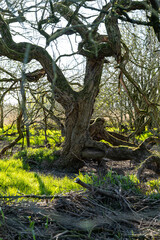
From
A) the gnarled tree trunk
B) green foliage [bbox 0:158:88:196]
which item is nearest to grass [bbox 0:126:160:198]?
green foliage [bbox 0:158:88:196]

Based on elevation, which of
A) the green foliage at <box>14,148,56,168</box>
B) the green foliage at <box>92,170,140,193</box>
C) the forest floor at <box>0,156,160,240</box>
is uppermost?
the green foliage at <box>14,148,56,168</box>

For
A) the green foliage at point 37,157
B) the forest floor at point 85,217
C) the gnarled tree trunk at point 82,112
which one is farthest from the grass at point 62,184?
the gnarled tree trunk at point 82,112

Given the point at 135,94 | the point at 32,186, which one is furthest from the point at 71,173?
the point at 135,94

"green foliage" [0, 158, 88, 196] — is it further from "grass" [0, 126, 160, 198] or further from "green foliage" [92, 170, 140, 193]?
"green foliage" [92, 170, 140, 193]

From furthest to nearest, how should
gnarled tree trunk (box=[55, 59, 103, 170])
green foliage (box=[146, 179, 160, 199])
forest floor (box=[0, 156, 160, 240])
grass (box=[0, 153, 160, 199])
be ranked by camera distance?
gnarled tree trunk (box=[55, 59, 103, 170]), grass (box=[0, 153, 160, 199]), green foliage (box=[146, 179, 160, 199]), forest floor (box=[0, 156, 160, 240])

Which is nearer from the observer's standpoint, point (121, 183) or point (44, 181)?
point (121, 183)

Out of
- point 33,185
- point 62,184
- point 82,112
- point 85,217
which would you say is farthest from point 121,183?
point 82,112

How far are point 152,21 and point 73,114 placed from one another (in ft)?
11.4

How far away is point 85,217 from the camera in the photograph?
117 inches

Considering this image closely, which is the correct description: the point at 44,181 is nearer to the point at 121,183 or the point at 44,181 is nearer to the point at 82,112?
the point at 121,183

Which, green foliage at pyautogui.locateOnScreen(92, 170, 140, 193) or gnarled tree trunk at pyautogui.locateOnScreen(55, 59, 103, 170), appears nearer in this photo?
green foliage at pyautogui.locateOnScreen(92, 170, 140, 193)

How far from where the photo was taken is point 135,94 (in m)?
13.0

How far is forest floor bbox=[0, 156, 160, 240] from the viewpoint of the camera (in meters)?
2.56

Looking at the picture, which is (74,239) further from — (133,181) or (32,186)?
(32,186)
